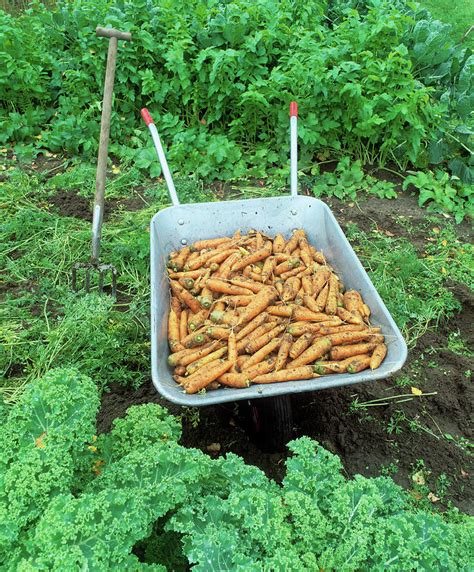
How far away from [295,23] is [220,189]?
2.08 meters

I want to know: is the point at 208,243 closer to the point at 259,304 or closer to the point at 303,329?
the point at 259,304

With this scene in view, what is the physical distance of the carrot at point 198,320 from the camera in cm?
318

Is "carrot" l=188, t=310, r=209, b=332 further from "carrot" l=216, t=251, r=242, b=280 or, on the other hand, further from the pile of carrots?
"carrot" l=216, t=251, r=242, b=280

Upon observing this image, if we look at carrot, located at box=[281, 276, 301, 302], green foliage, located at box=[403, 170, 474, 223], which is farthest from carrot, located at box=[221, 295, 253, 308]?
green foliage, located at box=[403, 170, 474, 223]

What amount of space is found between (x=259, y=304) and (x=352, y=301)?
1.78 ft

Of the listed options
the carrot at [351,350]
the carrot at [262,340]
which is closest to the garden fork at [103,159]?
the carrot at [262,340]

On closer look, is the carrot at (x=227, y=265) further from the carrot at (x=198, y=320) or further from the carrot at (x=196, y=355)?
the carrot at (x=196, y=355)

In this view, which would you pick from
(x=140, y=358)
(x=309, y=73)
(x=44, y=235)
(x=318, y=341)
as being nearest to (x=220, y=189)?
(x=309, y=73)

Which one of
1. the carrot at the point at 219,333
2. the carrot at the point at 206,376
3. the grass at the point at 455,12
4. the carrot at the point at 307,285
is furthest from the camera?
A: the grass at the point at 455,12

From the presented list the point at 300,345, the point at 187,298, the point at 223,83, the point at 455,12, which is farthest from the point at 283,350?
the point at 455,12

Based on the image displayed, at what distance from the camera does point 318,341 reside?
3033mm

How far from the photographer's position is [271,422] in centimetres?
311

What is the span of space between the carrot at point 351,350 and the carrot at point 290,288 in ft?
1.58

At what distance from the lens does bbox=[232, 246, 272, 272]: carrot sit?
352cm
